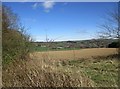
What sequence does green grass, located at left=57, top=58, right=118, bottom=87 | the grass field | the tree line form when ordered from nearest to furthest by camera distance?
the grass field
green grass, located at left=57, top=58, right=118, bottom=87
the tree line

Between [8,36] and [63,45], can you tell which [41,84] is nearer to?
[63,45]

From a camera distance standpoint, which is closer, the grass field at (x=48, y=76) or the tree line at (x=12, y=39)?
the grass field at (x=48, y=76)

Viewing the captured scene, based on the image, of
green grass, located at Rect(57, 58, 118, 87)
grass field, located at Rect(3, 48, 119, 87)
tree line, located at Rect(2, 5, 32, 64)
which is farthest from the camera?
→ tree line, located at Rect(2, 5, 32, 64)

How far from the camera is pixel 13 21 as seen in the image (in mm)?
14984

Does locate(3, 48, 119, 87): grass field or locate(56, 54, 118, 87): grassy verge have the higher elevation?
locate(3, 48, 119, 87): grass field

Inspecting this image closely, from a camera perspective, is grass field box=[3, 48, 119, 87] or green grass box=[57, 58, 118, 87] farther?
green grass box=[57, 58, 118, 87]

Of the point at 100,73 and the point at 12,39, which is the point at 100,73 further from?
the point at 12,39

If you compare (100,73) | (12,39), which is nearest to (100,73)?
(100,73)

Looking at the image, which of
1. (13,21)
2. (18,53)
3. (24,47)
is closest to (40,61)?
(18,53)

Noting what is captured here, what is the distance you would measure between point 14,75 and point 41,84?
55.1 inches

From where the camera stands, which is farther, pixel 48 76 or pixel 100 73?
pixel 100 73


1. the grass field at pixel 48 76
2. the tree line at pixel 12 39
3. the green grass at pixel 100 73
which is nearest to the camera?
the grass field at pixel 48 76

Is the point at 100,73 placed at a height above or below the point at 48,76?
below

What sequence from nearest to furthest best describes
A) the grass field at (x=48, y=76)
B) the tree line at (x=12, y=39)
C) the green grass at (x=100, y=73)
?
the grass field at (x=48, y=76) < the green grass at (x=100, y=73) < the tree line at (x=12, y=39)
